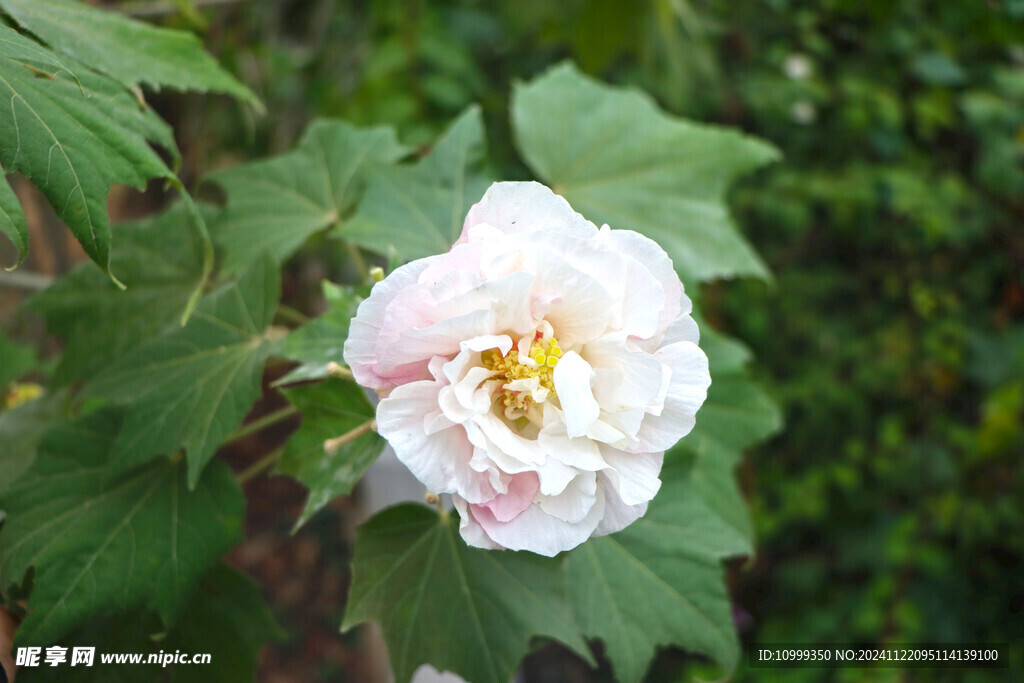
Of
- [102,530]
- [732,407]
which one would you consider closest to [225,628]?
[102,530]

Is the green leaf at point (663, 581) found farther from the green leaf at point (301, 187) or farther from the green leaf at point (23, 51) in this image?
the green leaf at point (23, 51)

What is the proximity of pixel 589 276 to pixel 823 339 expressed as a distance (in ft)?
5.19

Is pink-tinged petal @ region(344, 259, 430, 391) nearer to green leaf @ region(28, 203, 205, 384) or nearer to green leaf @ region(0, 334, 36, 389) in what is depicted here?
green leaf @ region(28, 203, 205, 384)

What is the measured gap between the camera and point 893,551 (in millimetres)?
1667

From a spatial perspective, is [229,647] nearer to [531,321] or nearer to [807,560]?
[531,321]

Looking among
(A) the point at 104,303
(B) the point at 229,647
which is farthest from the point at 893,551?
(A) the point at 104,303

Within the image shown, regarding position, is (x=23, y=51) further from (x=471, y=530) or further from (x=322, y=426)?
(x=471, y=530)

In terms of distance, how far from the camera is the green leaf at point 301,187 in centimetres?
83

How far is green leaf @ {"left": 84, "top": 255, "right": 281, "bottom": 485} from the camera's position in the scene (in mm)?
647

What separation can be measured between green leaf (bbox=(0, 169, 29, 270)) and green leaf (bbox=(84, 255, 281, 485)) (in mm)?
201

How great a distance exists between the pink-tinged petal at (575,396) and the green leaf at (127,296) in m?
0.48

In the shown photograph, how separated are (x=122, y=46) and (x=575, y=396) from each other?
21.9 inches

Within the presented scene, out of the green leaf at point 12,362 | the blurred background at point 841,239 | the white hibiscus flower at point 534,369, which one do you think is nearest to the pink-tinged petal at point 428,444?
the white hibiscus flower at point 534,369

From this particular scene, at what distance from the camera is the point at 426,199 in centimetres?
82
